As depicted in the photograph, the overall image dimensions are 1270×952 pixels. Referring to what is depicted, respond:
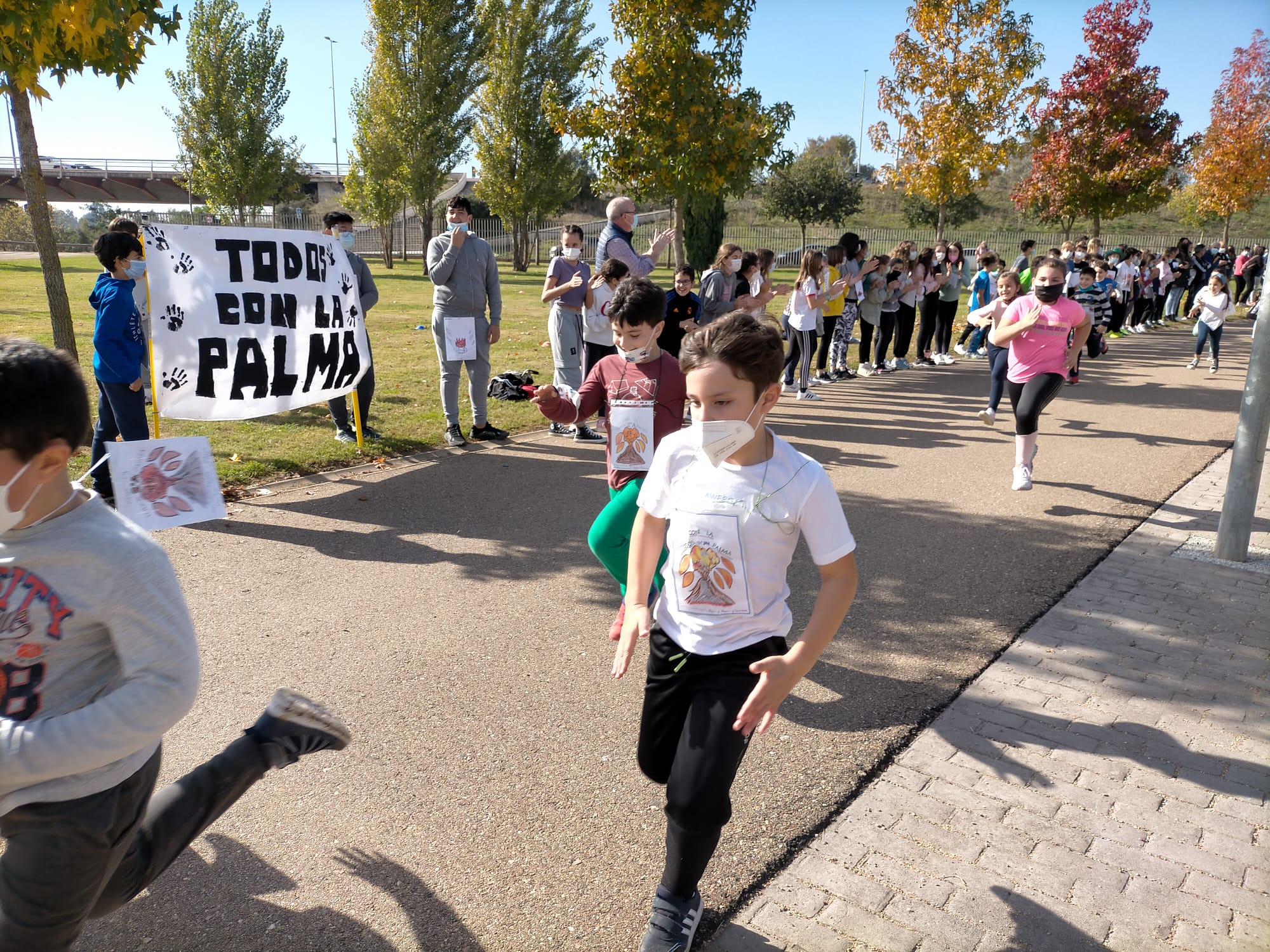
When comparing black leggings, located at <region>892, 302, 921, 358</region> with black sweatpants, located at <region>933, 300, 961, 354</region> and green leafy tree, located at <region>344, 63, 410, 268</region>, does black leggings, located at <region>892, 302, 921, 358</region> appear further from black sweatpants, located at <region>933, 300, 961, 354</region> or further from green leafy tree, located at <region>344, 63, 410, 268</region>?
green leafy tree, located at <region>344, 63, 410, 268</region>

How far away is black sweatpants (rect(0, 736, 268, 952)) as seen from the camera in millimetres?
1863

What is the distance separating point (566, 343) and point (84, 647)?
308 inches

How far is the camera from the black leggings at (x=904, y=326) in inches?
593

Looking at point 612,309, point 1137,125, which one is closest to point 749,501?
point 612,309

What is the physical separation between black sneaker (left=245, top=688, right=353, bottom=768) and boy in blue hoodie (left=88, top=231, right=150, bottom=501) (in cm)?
462

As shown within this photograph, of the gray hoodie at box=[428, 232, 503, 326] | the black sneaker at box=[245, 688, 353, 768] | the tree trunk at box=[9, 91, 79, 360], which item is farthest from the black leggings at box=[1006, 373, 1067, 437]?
the tree trunk at box=[9, 91, 79, 360]

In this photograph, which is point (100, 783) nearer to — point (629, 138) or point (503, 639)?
point (503, 639)

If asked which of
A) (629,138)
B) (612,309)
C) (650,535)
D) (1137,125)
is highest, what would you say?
(1137,125)

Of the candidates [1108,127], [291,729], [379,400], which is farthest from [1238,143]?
[291,729]

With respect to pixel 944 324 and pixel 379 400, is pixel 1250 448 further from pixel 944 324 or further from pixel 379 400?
pixel 944 324

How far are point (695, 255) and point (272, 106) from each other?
2082 centimetres

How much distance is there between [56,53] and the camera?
673 centimetres

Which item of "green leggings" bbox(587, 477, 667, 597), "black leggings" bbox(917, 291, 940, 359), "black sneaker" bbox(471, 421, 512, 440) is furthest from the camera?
"black leggings" bbox(917, 291, 940, 359)

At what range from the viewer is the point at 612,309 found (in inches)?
164
